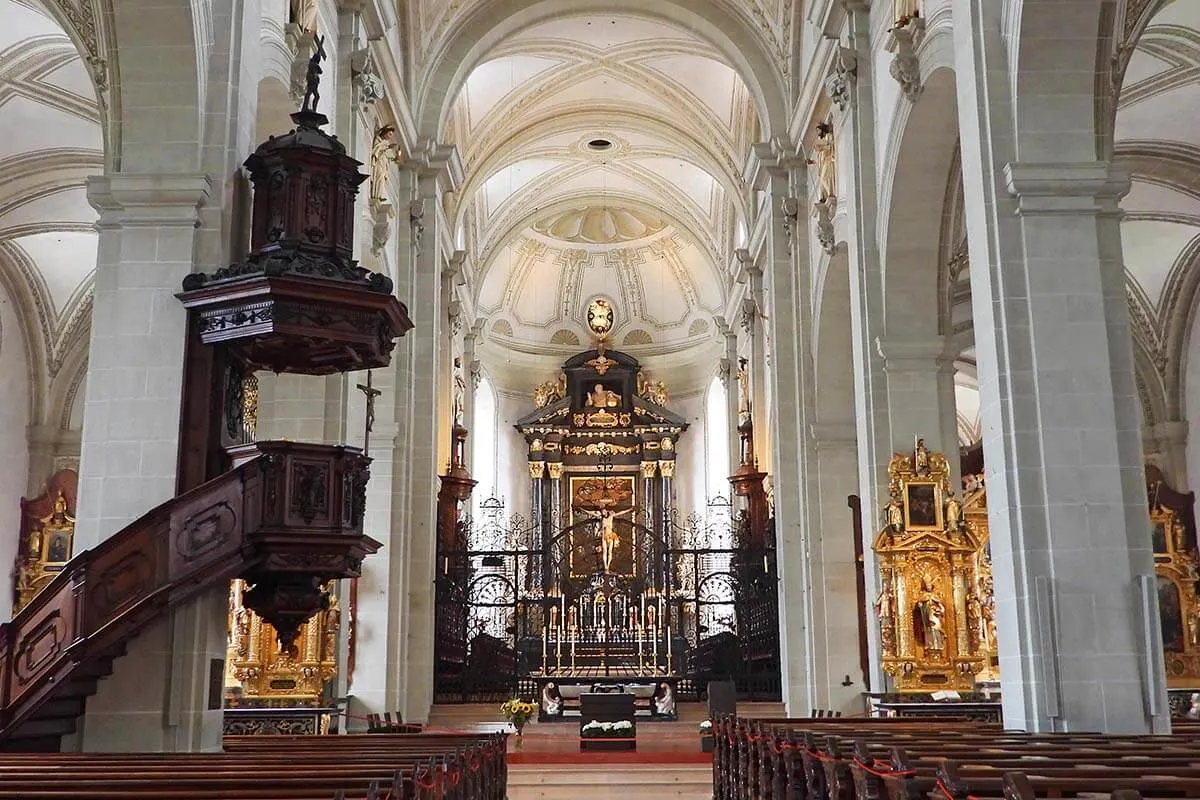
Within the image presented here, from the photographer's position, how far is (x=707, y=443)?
2948 cm

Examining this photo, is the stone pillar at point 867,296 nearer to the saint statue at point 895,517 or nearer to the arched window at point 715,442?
the saint statue at point 895,517

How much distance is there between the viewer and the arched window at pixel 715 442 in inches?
1127

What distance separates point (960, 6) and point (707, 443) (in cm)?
2071

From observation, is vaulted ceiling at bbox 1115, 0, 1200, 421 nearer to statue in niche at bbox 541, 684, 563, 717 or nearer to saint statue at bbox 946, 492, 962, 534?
saint statue at bbox 946, 492, 962, 534

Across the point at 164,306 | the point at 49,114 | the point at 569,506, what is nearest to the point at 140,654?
the point at 164,306

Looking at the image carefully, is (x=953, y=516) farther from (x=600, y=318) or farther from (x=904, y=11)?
(x=600, y=318)

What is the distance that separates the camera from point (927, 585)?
11578 millimetres

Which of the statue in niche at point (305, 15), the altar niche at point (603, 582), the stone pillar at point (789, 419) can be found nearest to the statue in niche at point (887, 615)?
the stone pillar at point (789, 419)

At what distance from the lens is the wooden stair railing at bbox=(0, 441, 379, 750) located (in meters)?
7.38

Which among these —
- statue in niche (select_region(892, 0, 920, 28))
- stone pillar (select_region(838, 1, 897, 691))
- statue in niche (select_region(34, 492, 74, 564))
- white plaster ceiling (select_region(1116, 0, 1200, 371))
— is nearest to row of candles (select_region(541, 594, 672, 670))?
statue in niche (select_region(34, 492, 74, 564))

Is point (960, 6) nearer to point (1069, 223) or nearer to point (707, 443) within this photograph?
point (1069, 223)

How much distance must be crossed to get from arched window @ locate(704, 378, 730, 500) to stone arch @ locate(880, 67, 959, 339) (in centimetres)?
1566

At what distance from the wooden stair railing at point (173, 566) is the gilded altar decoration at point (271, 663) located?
3.44m

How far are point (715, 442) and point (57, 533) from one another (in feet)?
49.8
